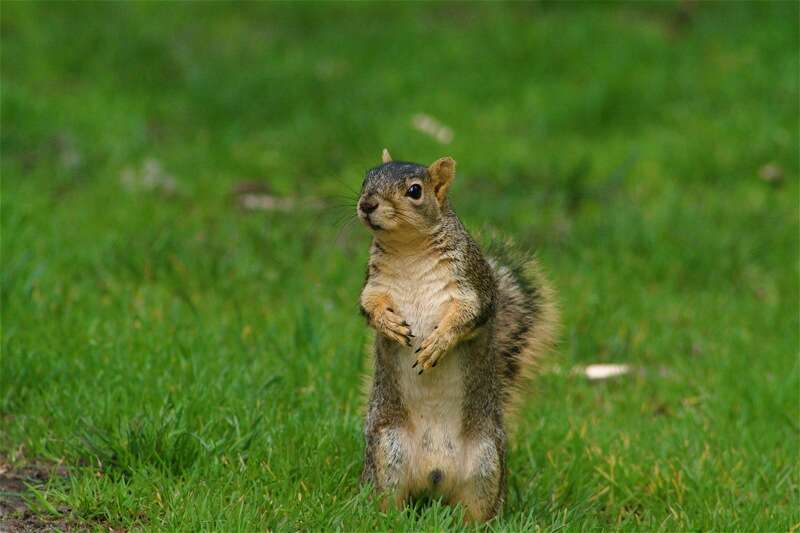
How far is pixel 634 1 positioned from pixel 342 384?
18.5 feet

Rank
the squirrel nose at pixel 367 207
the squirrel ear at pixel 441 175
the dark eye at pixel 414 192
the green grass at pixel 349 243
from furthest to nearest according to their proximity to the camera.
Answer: the green grass at pixel 349 243
the squirrel ear at pixel 441 175
the dark eye at pixel 414 192
the squirrel nose at pixel 367 207

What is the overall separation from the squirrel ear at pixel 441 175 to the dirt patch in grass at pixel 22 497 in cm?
132

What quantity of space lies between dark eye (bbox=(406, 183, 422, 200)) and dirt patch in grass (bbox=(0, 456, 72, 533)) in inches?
48.6

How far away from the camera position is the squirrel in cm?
319

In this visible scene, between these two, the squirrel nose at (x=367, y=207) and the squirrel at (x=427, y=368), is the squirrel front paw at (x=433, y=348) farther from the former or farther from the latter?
the squirrel nose at (x=367, y=207)

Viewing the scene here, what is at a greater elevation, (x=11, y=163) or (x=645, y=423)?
(x=11, y=163)

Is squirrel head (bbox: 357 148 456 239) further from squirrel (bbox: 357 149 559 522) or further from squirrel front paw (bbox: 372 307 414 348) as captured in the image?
squirrel front paw (bbox: 372 307 414 348)

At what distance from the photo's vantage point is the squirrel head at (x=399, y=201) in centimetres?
311

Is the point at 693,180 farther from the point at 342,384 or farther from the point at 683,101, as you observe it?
the point at 342,384

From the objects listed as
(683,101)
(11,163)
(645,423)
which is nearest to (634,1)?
(683,101)

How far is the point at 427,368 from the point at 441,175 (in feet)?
1.84

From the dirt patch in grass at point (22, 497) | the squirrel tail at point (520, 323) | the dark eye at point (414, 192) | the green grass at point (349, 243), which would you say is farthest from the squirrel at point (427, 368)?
the dirt patch in grass at point (22, 497)

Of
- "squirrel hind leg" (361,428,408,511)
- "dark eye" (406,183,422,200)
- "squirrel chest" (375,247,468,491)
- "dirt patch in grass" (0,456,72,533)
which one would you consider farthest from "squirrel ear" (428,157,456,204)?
"dirt patch in grass" (0,456,72,533)

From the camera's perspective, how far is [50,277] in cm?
495
